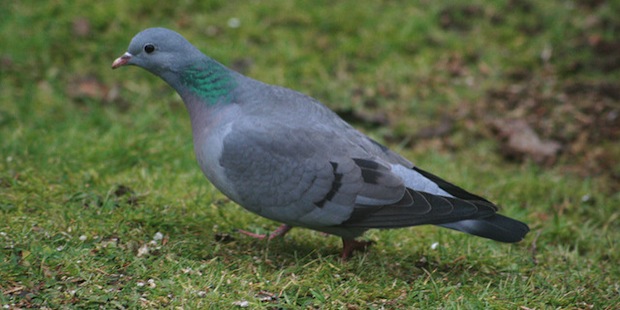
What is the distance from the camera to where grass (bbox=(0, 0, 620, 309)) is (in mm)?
3764

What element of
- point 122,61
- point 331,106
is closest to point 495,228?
point 122,61

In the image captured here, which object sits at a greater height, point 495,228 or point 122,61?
point 122,61

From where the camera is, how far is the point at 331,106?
272 inches

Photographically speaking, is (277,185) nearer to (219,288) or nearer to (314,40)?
(219,288)

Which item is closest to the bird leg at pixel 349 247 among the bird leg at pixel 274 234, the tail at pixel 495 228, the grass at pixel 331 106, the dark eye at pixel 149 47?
the grass at pixel 331 106

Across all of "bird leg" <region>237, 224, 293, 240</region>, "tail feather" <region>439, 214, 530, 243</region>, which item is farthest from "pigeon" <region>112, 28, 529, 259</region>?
"bird leg" <region>237, 224, 293, 240</region>

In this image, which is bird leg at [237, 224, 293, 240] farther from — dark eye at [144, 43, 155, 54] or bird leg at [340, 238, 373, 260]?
dark eye at [144, 43, 155, 54]

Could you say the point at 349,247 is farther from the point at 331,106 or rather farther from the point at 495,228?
the point at 331,106

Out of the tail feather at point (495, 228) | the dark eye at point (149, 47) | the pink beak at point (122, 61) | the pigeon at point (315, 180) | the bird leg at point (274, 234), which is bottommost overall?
the bird leg at point (274, 234)

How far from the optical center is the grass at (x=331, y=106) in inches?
148

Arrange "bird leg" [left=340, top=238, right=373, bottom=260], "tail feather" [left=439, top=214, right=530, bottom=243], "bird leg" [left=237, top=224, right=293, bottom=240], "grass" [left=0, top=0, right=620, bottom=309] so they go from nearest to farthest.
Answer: "grass" [left=0, top=0, right=620, bottom=309] < "tail feather" [left=439, top=214, right=530, bottom=243] < "bird leg" [left=340, top=238, right=373, bottom=260] < "bird leg" [left=237, top=224, right=293, bottom=240]

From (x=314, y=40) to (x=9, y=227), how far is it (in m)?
4.20

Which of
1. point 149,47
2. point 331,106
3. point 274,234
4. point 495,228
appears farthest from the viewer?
point 331,106

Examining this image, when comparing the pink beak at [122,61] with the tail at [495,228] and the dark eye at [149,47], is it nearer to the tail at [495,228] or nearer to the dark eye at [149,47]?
the dark eye at [149,47]
